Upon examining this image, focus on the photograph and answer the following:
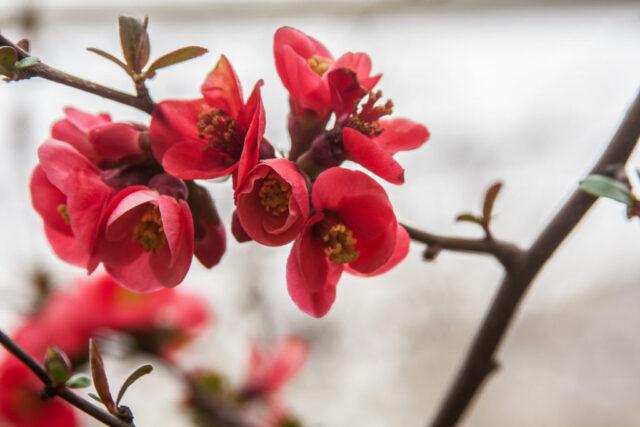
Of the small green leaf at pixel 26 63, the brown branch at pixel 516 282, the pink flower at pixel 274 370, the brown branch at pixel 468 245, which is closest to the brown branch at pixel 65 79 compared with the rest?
the small green leaf at pixel 26 63

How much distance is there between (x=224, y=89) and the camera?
1.53ft

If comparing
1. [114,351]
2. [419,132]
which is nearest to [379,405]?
[114,351]

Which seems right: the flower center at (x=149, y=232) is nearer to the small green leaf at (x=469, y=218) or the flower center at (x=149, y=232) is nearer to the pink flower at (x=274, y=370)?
the small green leaf at (x=469, y=218)

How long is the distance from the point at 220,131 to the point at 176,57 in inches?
2.3

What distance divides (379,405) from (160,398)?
1038 mm

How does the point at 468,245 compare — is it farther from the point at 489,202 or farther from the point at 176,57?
the point at 176,57

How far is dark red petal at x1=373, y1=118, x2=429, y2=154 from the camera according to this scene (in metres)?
0.48

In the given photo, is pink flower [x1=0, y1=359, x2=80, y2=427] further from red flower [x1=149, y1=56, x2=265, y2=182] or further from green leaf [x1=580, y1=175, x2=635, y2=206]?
green leaf [x1=580, y1=175, x2=635, y2=206]

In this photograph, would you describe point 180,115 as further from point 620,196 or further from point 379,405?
point 379,405

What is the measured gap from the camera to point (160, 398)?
3.09m

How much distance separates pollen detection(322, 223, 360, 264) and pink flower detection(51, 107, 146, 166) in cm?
14

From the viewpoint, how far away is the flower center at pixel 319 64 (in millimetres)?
501

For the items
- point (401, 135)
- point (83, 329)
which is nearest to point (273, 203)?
point (401, 135)

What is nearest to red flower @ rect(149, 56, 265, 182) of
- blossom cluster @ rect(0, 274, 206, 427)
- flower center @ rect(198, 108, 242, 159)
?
flower center @ rect(198, 108, 242, 159)
